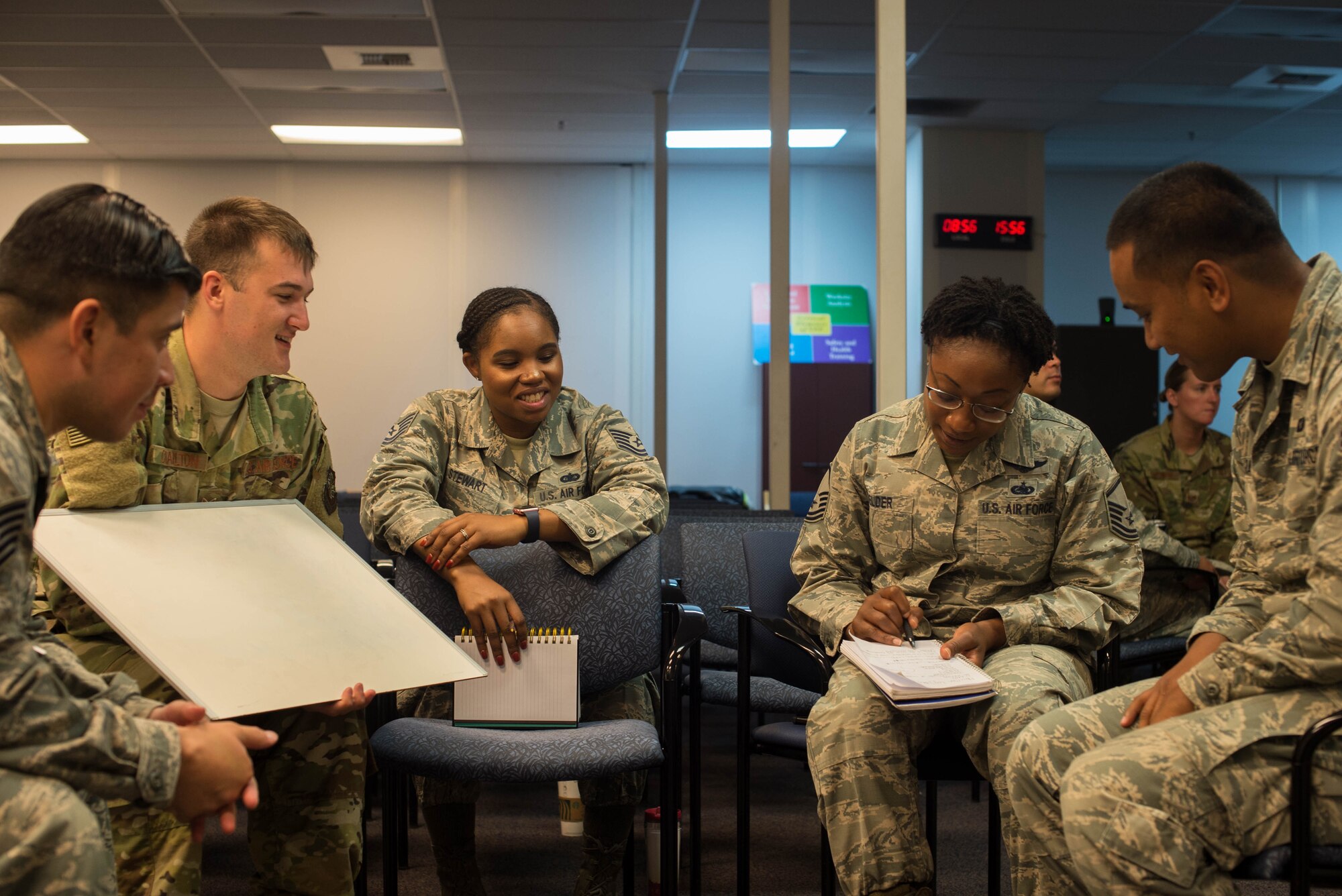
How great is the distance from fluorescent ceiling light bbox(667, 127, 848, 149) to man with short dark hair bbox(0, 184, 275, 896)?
663cm

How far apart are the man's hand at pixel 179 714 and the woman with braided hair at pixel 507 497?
0.73 meters

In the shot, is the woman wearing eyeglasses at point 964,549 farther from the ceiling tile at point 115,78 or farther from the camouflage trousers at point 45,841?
the ceiling tile at point 115,78

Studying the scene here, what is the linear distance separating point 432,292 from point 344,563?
6.74 metres

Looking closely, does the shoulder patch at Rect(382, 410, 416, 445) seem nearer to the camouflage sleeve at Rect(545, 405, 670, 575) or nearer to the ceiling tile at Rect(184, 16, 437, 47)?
the camouflage sleeve at Rect(545, 405, 670, 575)

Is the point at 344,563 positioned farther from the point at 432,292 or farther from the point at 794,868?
the point at 432,292

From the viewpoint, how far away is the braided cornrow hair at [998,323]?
2088 mm

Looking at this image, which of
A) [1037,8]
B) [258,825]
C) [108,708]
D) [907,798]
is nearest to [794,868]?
[907,798]

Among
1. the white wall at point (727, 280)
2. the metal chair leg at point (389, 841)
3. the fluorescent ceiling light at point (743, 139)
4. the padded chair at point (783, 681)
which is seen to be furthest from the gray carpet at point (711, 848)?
the fluorescent ceiling light at point (743, 139)

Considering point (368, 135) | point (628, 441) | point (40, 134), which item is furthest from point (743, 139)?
point (628, 441)

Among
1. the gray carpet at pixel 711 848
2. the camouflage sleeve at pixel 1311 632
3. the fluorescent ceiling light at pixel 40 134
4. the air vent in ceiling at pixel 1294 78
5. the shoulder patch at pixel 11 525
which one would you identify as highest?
the air vent in ceiling at pixel 1294 78

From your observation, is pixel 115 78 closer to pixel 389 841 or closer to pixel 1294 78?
pixel 389 841

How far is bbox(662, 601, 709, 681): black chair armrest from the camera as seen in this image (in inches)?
83.0

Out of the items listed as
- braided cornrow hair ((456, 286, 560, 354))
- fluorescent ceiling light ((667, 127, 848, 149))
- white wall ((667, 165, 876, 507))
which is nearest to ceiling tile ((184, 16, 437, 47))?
fluorescent ceiling light ((667, 127, 848, 149))

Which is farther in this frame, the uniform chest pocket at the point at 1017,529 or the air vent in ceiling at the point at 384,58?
the air vent in ceiling at the point at 384,58
